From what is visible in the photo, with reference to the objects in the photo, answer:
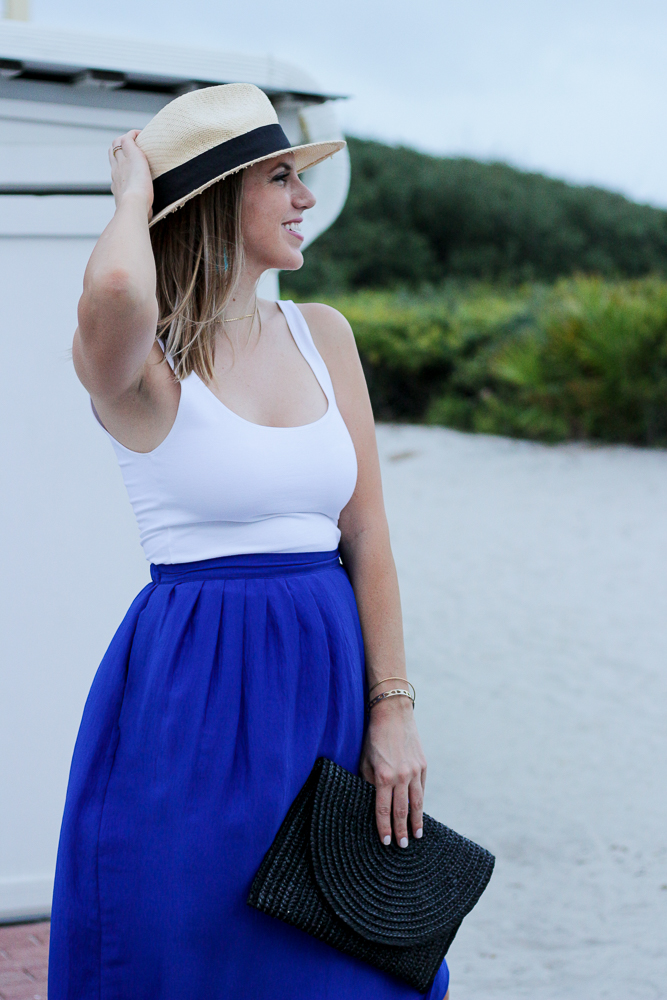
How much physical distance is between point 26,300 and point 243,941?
2037 millimetres

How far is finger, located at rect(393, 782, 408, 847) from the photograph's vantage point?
1604 millimetres

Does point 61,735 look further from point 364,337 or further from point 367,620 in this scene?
point 364,337

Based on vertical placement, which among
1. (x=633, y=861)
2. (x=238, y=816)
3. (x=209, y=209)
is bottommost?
(x=633, y=861)

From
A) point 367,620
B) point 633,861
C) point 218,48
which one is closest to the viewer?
point 367,620

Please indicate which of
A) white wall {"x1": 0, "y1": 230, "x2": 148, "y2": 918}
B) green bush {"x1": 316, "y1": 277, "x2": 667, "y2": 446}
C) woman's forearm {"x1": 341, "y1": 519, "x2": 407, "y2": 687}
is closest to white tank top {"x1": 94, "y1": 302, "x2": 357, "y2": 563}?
woman's forearm {"x1": 341, "y1": 519, "x2": 407, "y2": 687}

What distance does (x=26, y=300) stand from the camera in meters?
2.96

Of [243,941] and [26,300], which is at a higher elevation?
[26,300]

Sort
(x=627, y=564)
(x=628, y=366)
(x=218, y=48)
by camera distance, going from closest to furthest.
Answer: (x=218, y=48)
(x=627, y=564)
(x=628, y=366)

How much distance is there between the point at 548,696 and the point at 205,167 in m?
5.35

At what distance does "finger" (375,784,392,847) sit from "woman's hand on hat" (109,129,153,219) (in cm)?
94

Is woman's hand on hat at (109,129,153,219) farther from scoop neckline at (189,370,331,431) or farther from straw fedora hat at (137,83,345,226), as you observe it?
scoop neckline at (189,370,331,431)

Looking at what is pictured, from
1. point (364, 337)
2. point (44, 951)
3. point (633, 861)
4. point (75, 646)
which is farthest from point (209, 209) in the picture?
point (364, 337)

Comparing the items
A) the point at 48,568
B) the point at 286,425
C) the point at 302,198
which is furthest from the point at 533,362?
the point at 286,425

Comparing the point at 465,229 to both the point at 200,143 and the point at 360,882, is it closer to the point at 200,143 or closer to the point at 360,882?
the point at 200,143
